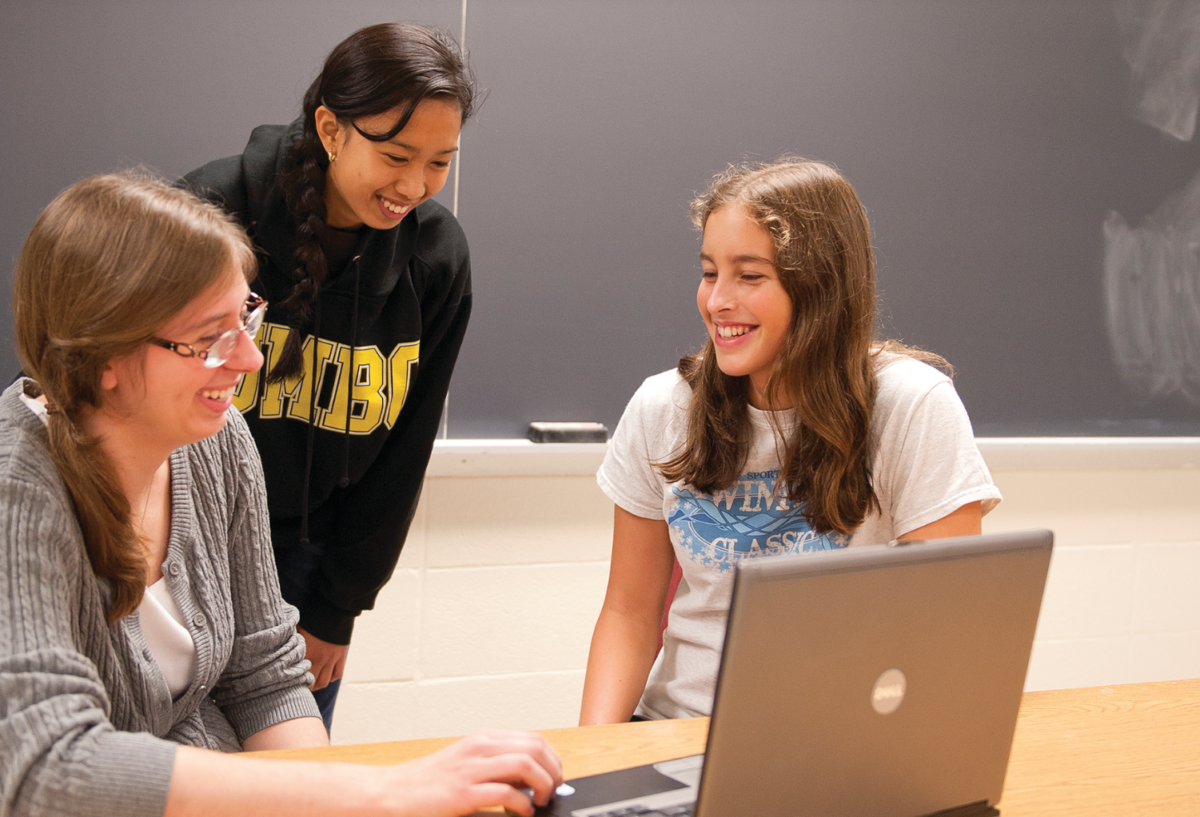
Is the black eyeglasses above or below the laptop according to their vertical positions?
above

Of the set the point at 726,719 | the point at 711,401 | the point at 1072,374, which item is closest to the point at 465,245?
the point at 711,401

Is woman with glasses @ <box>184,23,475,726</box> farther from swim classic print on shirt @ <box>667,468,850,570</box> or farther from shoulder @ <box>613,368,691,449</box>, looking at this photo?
swim classic print on shirt @ <box>667,468,850,570</box>

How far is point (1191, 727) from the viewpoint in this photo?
3.96 ft

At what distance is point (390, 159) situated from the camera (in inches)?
56.5

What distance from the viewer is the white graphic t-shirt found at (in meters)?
1.33

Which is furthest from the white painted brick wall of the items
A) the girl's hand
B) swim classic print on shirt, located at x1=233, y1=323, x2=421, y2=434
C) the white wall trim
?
the girl's hand

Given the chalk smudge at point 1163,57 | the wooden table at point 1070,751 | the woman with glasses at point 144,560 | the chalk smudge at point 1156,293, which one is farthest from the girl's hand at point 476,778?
the chalk smudge at point 1163,57

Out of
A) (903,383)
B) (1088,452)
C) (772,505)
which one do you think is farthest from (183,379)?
(1088,452)

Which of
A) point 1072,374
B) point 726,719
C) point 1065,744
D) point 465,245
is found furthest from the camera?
point 1072,374

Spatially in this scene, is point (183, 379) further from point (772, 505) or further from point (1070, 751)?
point (1070, 751)

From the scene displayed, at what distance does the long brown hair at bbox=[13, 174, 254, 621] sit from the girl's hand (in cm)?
35

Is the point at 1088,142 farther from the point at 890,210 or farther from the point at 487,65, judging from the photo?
the point at 487,65

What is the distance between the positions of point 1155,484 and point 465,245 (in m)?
1.88

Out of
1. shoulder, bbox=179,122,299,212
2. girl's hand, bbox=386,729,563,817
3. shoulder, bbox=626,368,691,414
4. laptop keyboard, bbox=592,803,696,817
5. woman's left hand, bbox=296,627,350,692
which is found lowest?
woman's left hand, bbox=296,627,350,692
